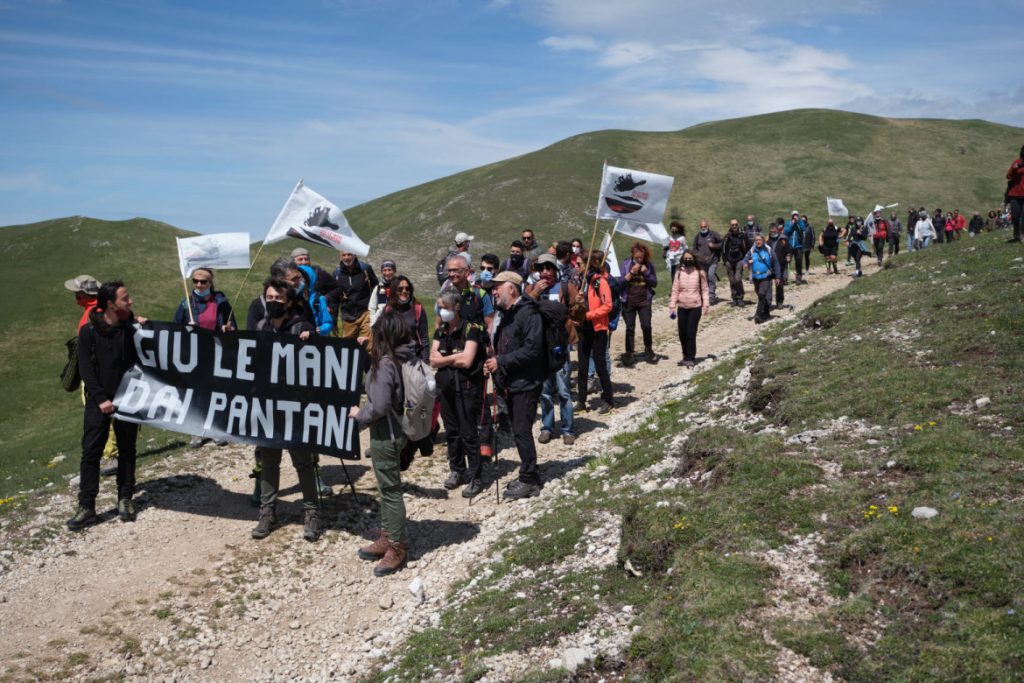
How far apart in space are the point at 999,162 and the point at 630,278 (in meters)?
95.3

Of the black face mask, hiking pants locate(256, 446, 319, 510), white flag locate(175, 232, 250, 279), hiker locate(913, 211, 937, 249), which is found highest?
hiker locate(913, 211, 937, 249)

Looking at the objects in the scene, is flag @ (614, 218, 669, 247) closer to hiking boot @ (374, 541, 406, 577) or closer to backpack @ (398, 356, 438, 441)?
backpack @ (398, 356, 438, 441)

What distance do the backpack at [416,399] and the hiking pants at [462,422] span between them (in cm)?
220

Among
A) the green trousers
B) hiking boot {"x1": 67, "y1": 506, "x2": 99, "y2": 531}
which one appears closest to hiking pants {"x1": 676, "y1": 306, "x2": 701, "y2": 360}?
the green trousers

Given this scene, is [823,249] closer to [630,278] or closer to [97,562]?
[630,278]

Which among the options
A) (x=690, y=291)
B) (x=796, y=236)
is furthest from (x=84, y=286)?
(x=796, y=236)

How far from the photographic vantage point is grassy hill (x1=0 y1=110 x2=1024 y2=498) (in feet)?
98.7

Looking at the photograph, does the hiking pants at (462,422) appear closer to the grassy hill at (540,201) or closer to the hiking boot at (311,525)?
the hiking boot at (311,525)

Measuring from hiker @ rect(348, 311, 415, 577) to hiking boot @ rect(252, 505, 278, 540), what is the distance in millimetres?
2099

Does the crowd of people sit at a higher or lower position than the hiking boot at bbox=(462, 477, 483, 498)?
higher

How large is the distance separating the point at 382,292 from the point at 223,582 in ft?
19.0

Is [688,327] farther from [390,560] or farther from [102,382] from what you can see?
[102,382]

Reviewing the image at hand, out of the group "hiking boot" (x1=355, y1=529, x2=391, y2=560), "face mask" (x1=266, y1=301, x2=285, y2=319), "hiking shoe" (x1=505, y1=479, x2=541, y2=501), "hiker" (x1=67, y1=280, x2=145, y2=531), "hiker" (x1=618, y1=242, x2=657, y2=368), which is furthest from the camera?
"hiker" (x1=618, y1=242, x2=657, y2=368)

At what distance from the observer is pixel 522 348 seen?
35.0 feet
